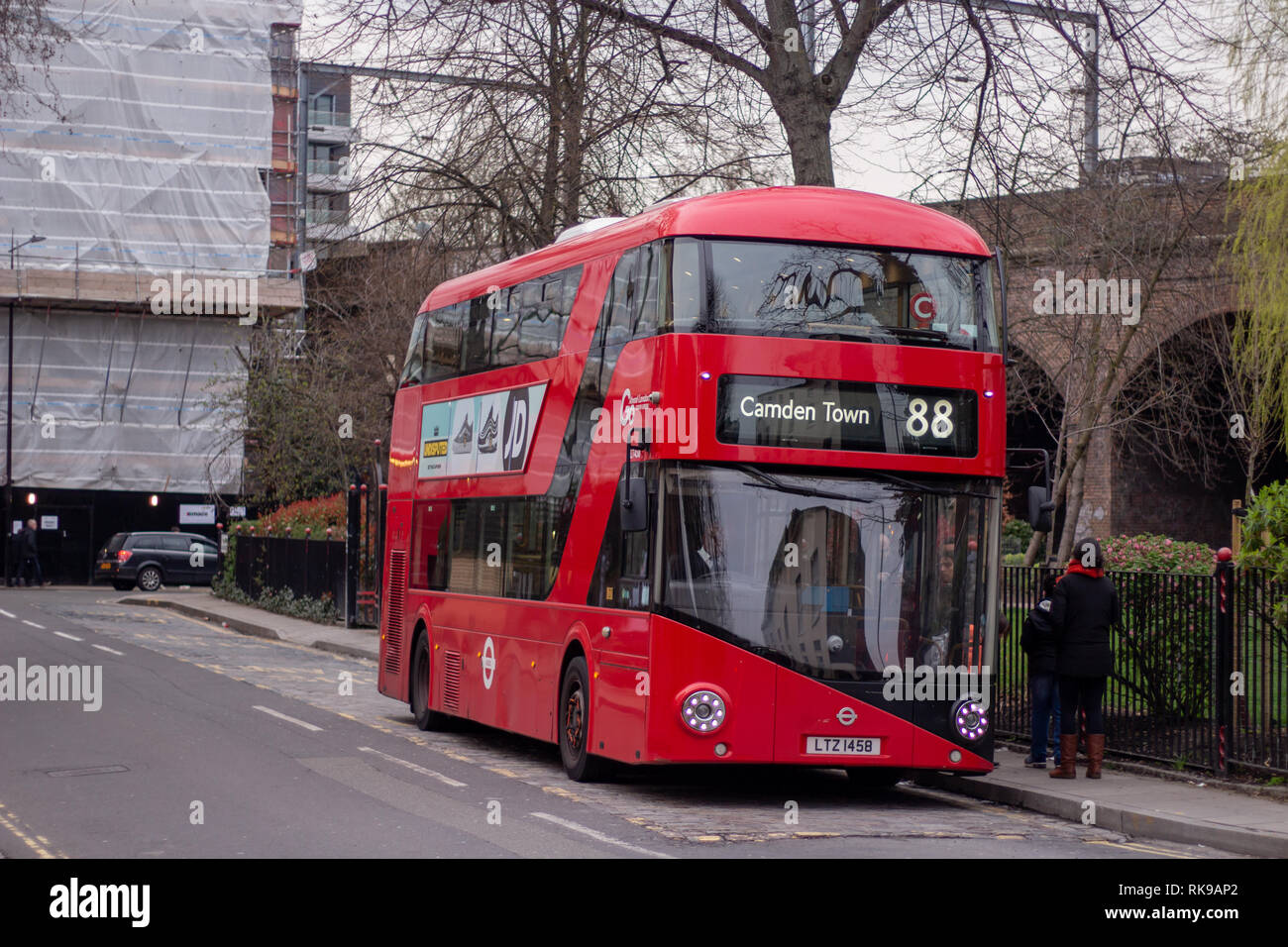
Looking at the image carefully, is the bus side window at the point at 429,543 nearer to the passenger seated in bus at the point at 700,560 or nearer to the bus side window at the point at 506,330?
the bus side window at the point at 506,330

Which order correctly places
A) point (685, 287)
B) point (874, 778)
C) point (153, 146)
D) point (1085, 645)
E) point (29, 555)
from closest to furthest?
1. point (685, 287)
2. point (1085, 645)
3. point (874, 778)
4. point (29, 555)
5. point (153, 146)

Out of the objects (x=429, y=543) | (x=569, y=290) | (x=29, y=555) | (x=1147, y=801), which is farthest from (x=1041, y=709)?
(x=29, y=555)

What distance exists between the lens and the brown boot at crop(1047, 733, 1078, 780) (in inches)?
517

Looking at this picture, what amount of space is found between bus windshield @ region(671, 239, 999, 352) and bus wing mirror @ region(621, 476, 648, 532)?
114 centimetres

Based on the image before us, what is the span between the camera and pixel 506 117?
20.5 metres

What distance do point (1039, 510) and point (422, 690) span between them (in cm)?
731

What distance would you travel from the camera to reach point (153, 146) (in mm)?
47250

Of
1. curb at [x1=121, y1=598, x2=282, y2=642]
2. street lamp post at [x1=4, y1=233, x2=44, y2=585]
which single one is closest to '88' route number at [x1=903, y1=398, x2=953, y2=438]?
curb at [x1=121, y1=598, x2=282, y2=642]

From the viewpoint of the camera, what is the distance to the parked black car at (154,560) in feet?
151

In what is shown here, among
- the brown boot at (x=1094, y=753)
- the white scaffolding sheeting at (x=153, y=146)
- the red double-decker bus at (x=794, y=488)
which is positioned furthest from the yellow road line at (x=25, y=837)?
the white scaffolding sheeting at (x=153, y=146)

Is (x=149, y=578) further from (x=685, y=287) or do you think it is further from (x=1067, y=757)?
(x=685, y=287)

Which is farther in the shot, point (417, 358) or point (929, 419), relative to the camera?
point (417, 358)

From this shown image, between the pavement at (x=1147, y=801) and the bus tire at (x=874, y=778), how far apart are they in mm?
304

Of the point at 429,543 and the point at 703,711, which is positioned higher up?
the point at 429,543
